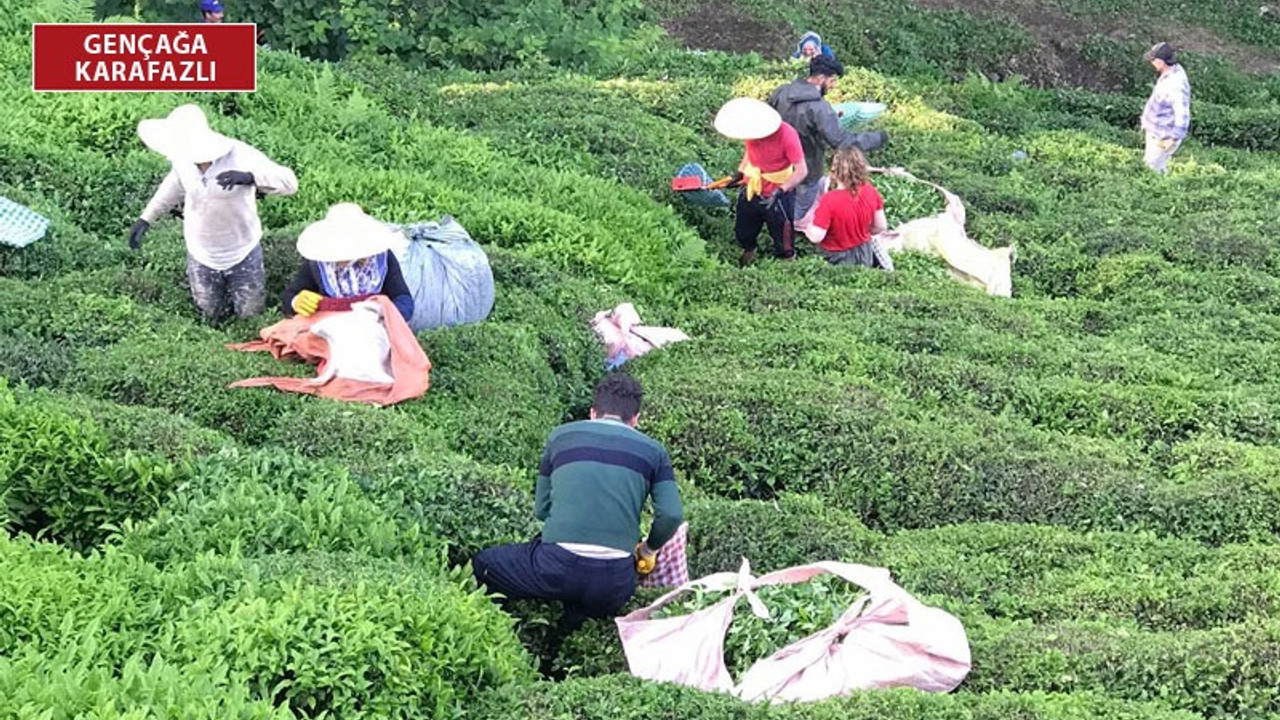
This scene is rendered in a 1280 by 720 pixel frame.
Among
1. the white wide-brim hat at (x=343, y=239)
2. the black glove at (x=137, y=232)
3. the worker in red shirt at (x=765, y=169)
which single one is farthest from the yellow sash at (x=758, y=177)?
the black glove at (x=137, y=232)

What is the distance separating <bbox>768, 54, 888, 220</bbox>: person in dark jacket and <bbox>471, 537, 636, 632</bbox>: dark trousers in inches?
267

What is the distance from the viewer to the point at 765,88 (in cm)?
1808

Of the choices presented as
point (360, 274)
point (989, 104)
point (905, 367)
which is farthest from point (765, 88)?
point (360, 274)

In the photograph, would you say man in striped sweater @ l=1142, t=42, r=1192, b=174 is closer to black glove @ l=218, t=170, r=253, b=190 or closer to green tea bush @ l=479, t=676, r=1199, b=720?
black glove @ l=218, t=170, r=253, b=190

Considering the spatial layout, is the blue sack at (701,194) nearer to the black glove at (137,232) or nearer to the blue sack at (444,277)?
the blue sack at (444,277)

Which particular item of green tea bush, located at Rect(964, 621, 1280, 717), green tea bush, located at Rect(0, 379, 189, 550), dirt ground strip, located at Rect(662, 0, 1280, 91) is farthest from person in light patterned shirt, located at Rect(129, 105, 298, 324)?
dirt ground strip, located at Rect(662, 0, 1280, 91)

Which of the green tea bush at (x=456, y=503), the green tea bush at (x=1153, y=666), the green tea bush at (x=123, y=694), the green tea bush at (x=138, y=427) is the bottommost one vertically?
the green tea bush at (x=138, y=427)

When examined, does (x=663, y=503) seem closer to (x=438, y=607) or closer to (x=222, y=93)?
(x=438, y=607)

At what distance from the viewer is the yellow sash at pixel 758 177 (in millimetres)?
13211

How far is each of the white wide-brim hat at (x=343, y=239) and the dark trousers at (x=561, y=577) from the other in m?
2.52

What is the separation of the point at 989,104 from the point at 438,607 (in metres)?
14.8

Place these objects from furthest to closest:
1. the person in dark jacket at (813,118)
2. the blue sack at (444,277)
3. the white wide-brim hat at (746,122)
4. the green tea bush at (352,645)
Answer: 1. the person in dark jacket at (813,118)
2. the white wide-brim hat at (746,122)
3. the blue sack at (444,277)
4. the green tea bush at (352,645)

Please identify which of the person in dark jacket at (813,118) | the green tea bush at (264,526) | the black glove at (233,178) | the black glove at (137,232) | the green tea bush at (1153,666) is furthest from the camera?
the person in dark jacket at (813,118)

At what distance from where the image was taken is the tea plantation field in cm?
661
